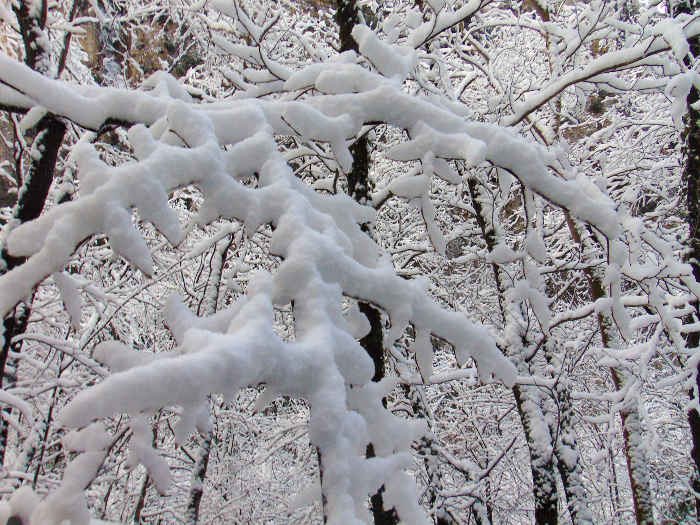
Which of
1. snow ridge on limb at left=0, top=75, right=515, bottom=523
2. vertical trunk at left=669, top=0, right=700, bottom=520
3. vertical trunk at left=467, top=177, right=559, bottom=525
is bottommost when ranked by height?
snow ridge on limb at left=0, top=75, right=515, bottom=523

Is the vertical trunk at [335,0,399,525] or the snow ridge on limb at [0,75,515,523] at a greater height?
the vertical trunk at [335,0,399,525]

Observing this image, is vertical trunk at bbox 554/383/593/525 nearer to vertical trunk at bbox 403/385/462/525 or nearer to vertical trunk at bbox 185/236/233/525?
vertical trunk at bbox 403/385/462/525

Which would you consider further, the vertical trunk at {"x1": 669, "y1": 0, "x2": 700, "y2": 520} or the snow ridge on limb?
the vertical trunk at {"x1": 669, "y1": 0, "x2": 700, "y2": 520}

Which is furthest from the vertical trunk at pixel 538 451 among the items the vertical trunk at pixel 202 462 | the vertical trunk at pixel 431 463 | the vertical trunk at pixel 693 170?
the vertical trunk at pixel 202 462

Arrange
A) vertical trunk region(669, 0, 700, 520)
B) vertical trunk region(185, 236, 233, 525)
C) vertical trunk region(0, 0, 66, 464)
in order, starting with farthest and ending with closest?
1. vertical trunk region(185, 236, 233, 525)
2. vertical trunk region(669, 0, 700, 520)
3. vertical trunk region(0, 0, 66, 464)

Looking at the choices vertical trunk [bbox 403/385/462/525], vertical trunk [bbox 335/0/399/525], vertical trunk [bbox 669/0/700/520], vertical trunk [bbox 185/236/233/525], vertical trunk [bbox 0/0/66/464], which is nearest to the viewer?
vertical trunk [bbox 335/0/399/525]

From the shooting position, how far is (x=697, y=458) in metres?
5.62

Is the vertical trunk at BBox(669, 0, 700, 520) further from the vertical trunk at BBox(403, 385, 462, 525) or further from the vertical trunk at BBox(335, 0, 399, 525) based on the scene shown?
the vertical trunk at BBox(335, 0, 399, 525)

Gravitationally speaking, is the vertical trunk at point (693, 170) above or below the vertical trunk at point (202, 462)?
above

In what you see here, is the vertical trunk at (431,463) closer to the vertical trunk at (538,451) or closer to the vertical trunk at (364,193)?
the vertical trunk at (538,451)

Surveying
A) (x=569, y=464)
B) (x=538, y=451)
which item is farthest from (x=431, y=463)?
(x=569, y=464)

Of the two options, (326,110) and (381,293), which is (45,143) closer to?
(326,110)

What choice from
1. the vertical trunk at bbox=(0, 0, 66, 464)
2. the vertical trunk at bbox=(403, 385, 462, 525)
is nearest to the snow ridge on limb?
the vertical trunk at bbox=(0, 0, 66, 464)

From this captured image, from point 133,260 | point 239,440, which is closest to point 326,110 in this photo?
point 133,260
